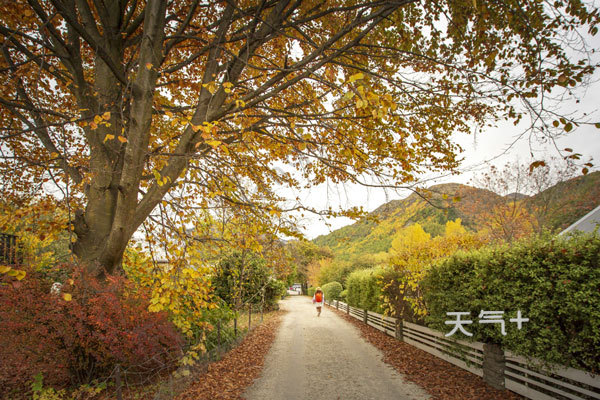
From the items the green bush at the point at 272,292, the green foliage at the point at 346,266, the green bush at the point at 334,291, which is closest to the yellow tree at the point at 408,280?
the green bush at the point at 272,292

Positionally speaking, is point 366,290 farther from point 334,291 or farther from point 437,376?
point 334,291

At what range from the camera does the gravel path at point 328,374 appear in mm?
5539

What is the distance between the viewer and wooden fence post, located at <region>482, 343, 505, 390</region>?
550 centimetres

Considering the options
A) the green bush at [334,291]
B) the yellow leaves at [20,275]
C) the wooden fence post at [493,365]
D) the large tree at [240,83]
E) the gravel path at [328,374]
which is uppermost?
the large tree at [240,83]

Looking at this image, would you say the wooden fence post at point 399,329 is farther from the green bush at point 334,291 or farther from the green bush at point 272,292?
the green bush at point 334,291

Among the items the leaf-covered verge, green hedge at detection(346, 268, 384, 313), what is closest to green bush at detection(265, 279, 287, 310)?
green hedge at detection(346, 268, 384, 313)

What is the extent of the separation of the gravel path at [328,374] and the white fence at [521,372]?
4.44ft

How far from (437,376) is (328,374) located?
7.19ft

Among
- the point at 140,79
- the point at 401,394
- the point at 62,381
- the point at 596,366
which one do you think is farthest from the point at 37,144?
the point at 596,366

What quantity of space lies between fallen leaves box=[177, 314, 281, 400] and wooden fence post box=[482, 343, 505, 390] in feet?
14.5

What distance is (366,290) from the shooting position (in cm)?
1462

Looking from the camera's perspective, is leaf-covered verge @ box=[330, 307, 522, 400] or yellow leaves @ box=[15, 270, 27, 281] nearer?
yellow leaves @ box=[15, 270, 27, 281]

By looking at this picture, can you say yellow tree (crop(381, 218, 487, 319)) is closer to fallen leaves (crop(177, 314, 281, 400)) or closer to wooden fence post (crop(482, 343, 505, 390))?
wooden fence post (crop(482, 343, 505, 390))

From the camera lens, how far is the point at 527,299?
4.81 m
